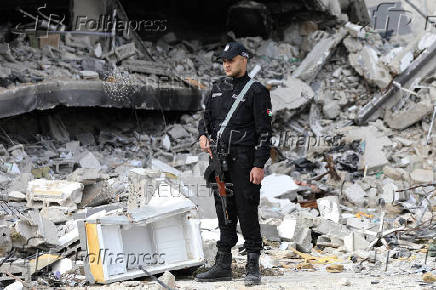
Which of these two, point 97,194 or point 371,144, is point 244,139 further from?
point 371,144

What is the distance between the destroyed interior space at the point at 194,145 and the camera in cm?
482

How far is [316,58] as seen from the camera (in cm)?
1212

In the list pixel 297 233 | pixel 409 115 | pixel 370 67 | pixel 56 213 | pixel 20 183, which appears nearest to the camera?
pixel 56 213

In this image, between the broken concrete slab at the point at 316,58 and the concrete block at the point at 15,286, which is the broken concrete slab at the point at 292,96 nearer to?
the broken concrete slab at the point at 316,58

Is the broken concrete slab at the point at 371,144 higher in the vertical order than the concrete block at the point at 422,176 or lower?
higher

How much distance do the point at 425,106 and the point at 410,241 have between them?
442 cm

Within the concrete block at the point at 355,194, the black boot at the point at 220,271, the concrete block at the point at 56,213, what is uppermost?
the concrete block at the point at 56,213

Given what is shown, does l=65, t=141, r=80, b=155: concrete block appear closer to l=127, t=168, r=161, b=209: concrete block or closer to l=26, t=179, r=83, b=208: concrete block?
l=26, t=179, r=83, b=208: concrete block

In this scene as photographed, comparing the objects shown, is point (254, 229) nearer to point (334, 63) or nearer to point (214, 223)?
point (214, 223)

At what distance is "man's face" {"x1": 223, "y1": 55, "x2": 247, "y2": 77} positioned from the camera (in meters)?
4.60

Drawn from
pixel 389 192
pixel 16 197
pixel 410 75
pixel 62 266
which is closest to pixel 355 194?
pixel 389 192

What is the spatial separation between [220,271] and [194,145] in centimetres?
631

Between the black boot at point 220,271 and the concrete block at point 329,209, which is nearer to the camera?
the black boot at point 220,271

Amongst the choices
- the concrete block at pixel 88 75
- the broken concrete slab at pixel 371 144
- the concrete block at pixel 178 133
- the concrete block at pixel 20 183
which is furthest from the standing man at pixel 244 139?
the concrete block at pixel 178 133
